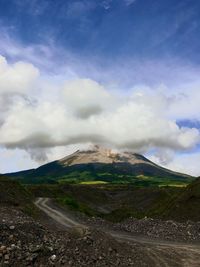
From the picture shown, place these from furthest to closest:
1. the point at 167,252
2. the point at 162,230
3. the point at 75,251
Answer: the point at 162,230 → the point at 167,252 → the point at 75,251

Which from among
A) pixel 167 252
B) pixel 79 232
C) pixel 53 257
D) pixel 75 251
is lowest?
pixel 167 252

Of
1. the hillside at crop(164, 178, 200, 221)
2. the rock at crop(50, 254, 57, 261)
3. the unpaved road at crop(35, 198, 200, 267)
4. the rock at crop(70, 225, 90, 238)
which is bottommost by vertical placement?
the unpaved road at crop(35, 198, 200, 267)

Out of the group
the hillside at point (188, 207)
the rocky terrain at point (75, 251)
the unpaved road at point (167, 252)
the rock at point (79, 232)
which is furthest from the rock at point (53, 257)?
the hillside at point (188, 207)

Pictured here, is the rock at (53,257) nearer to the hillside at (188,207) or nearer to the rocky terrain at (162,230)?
the rocky terrain at (162,230)

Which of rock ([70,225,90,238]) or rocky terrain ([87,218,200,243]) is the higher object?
rock ([70,225,90,238])

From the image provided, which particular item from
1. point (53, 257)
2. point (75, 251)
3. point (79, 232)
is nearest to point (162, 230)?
point (79, 232)

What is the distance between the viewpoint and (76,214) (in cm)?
7144

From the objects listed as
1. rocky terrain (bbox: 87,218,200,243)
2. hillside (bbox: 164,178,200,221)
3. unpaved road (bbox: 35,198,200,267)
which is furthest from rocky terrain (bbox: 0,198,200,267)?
hillside (bbox: 164,178,200,221)

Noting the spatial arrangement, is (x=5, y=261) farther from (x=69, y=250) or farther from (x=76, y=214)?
(x=76, y=214)

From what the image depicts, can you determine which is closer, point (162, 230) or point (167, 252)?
point (167, 252)

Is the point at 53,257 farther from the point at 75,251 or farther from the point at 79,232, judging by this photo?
the point at 79,232

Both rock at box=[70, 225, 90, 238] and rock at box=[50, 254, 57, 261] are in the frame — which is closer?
rock at box=[50, 254, 57, 261]

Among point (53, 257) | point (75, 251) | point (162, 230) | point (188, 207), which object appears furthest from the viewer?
point (188, 207)

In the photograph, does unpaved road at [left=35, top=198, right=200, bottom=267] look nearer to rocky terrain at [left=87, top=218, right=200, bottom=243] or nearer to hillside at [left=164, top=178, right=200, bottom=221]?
rocky terrain at [left=87, top=218, right=200, bottom=243]
